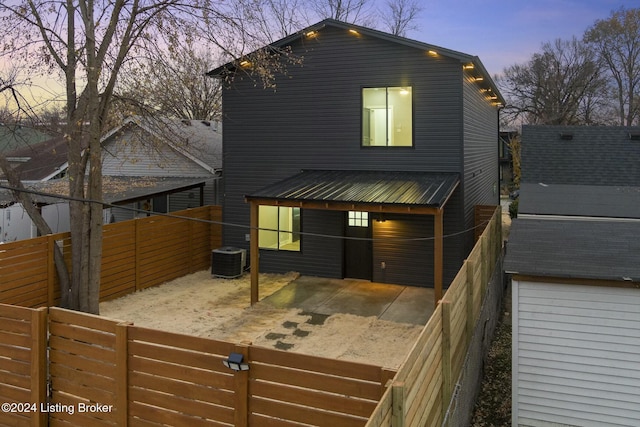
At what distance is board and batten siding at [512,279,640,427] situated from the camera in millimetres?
6234

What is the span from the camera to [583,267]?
6473 mm

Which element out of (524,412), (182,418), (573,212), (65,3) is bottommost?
(524,412)

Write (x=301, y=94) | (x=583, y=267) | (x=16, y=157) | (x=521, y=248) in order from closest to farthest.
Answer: (x=583, y=267)
(x=521, y=248)
(x=301, y=94)
(x=16, y=157)

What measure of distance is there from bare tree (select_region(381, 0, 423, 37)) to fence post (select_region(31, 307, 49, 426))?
35.0 meters

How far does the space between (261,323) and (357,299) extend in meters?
2.64

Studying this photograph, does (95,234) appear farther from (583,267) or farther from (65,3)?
(583,267)

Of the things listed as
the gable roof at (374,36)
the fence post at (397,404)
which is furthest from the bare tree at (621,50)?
the fence post at (397,404)

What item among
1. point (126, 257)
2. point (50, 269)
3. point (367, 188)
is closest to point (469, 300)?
point (367, 188)

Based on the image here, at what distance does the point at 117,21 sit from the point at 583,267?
9212 millimetres

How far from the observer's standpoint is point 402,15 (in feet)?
121

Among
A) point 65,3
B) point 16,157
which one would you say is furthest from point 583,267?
point 16,157

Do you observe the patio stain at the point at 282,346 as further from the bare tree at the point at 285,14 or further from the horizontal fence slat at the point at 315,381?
the bare tree at the point at 285,14

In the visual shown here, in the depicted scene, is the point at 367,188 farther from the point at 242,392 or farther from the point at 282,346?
the point at 242,392

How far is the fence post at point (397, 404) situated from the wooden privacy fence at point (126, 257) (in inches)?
280
